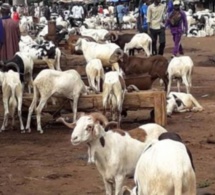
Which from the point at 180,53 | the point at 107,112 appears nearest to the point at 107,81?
the point at 107,112

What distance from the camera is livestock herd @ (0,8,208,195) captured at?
5691 mm

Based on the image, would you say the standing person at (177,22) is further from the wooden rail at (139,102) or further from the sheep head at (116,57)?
the wooden rail at (139,102)

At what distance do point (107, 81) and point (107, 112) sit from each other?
0.57 metres

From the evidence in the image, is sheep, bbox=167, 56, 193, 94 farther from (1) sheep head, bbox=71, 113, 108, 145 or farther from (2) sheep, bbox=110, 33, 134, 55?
(1) sheep head, bbox=71, 113, 108, 145

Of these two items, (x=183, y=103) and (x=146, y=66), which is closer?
(x=183, y=103)

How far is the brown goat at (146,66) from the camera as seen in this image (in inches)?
622

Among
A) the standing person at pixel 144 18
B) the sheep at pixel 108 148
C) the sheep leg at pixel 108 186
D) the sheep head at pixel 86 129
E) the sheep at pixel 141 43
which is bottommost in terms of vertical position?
the sheep at pixel 141 43

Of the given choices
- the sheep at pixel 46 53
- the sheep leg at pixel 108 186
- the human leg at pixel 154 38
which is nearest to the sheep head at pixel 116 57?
the sheep at pixel 46 53

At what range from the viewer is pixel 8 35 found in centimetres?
1523

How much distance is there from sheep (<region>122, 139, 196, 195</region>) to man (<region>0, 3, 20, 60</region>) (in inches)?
381

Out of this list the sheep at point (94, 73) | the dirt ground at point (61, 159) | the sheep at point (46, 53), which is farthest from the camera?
the sheep at point (46, 53)

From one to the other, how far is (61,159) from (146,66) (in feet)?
18.7

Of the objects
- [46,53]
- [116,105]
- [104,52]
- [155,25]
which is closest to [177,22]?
[155,25]

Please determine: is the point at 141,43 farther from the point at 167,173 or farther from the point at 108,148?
the point at 167,173
